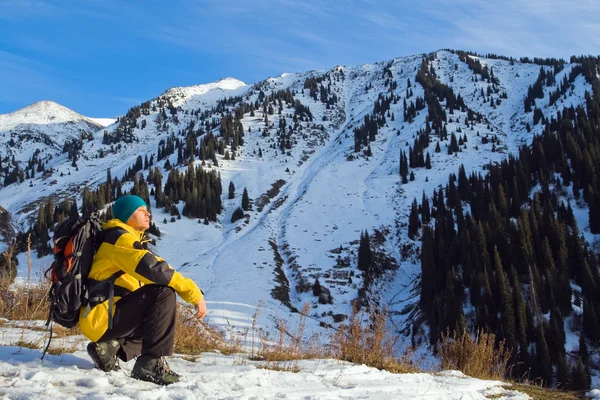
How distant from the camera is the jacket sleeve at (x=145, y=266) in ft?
11.6

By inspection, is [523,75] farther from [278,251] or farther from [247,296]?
[247,296]

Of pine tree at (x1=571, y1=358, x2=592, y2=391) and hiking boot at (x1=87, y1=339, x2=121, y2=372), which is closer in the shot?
hiking boot at (x1=87, y1=339, x2=121, y2=372)

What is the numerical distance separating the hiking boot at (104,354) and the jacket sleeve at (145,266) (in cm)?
88

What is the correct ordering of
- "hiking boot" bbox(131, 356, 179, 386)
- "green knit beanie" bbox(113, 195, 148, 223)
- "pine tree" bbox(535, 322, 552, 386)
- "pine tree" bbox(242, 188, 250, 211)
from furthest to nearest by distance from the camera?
"pine tree" bbox(242, 188, 250, 211), "pine tree" bbox(535, 322, 552, 386), "green knit beanie" bbox(113, 195, 148, 223), "hiking boot" bbox(131, 356, 179, 386)

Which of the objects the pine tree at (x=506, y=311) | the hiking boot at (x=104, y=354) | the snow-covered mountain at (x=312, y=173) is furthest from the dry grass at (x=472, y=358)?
the pine tree at (x=506, y=311)

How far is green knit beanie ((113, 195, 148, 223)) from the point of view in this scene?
413 cm

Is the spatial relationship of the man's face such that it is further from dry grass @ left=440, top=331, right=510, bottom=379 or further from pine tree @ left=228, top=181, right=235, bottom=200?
pine tree @ left=228, top=181, right=235, bottom=200

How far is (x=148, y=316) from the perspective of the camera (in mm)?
3887

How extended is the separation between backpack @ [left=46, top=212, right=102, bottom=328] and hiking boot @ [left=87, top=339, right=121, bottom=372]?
0.35 metres

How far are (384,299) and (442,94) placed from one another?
9380 cm

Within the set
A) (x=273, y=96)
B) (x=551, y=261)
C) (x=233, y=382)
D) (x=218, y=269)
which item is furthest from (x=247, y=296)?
(x=273, y=96)

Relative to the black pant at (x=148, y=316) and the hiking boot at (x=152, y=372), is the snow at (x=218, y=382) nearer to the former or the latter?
the hiking boot at (x=152, y=372)

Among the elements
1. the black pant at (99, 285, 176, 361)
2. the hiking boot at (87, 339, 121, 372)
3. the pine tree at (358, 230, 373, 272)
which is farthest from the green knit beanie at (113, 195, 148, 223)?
the pine tree at (358, 230, 373, 272)

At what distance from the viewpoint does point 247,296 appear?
3525 centimetres
